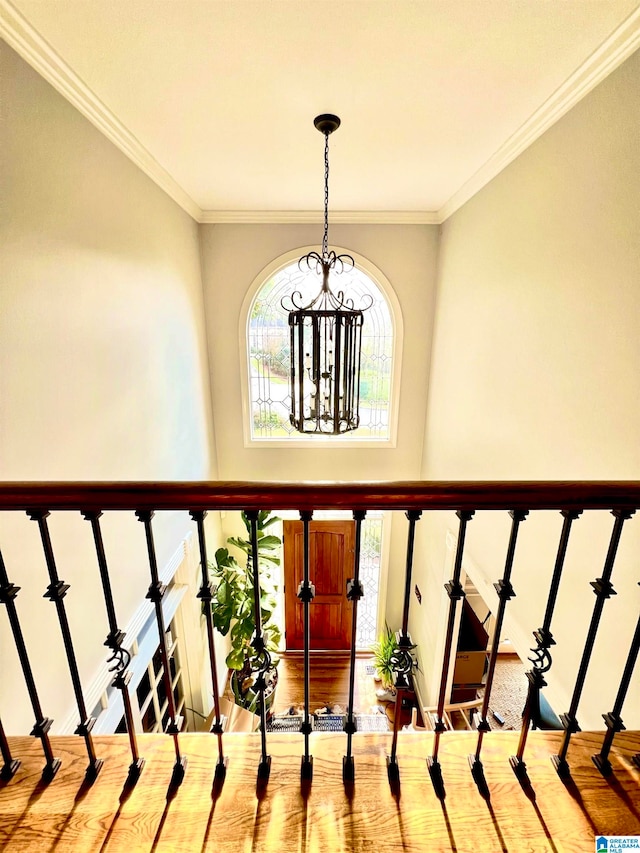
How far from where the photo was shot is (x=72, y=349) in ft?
6.02

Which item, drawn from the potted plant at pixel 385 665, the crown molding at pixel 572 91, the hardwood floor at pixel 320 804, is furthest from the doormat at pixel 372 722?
the crown molding at pixel 572 91

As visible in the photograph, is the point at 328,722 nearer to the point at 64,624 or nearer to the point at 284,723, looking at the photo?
the point at 284,723

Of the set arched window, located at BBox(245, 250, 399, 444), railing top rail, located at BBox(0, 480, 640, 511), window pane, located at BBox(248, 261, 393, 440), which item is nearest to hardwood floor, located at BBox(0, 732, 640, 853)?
railing top rail, located at BBox(0, 480, 640, 511)

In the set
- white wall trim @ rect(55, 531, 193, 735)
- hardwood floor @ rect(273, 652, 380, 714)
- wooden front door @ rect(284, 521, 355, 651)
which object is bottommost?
hardwood floor @ rect(273, 652, 380, 714)

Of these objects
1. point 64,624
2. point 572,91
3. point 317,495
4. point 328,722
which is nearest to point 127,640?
point 64,624

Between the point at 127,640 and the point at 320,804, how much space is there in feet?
5.86

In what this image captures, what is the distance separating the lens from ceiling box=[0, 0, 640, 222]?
1424 mm

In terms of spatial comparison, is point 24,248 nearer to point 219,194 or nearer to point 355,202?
point 219,194

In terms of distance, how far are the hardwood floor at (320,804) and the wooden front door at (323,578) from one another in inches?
146

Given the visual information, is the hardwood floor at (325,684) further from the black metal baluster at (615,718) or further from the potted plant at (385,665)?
the black metal baluster at (615,718)

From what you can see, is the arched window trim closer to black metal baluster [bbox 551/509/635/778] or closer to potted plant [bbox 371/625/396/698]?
potted plant [bbox 371/625/396/698]

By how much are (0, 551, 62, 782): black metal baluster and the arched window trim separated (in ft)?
11.2

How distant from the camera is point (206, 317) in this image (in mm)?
4102

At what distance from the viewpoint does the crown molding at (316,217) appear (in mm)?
3773
